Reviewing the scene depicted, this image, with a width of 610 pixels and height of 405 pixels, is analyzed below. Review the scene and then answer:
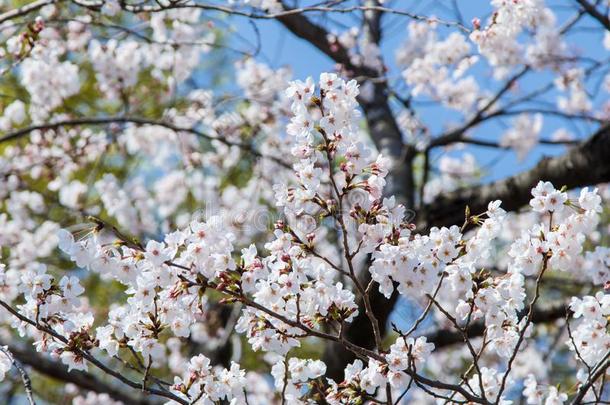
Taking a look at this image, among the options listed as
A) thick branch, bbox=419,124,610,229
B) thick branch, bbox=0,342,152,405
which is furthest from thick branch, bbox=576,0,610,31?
thick branch, bbox=0,342,152,405

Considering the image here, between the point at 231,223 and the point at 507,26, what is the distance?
2.53 m

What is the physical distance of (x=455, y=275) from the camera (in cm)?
214

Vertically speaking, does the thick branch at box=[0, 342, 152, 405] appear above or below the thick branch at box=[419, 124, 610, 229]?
below

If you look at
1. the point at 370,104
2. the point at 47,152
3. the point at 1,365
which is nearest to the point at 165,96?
the point at 47,152

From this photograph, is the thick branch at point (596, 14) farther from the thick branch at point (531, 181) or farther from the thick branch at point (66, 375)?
the thick branch at point (66, 375)

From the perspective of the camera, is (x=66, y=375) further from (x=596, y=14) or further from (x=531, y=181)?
(x=596, y=14)

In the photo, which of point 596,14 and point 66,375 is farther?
point 66,375

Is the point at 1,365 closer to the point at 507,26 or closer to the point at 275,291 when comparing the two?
the point at 275,291

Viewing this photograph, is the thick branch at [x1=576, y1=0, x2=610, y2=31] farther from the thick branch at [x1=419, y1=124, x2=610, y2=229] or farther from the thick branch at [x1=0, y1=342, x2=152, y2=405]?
the thick branch at [x1=0, y1=342, x2=152, y2=405]

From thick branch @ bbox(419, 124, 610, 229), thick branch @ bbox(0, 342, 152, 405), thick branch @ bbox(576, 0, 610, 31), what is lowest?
thick branch @ bbox(0, 342, 152, 405)

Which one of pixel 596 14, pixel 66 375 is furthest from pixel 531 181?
pixel 66 375

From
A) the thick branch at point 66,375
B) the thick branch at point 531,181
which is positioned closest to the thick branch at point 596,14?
the thick branch at point 531,181

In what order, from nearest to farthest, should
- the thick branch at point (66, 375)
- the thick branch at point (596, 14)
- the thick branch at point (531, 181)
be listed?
the thick branch at point (596, 14), the thick branch at point (531, 181), the thick branch at point (66, 375)

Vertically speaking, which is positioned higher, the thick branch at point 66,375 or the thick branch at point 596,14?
the thick branch at point 596,14
